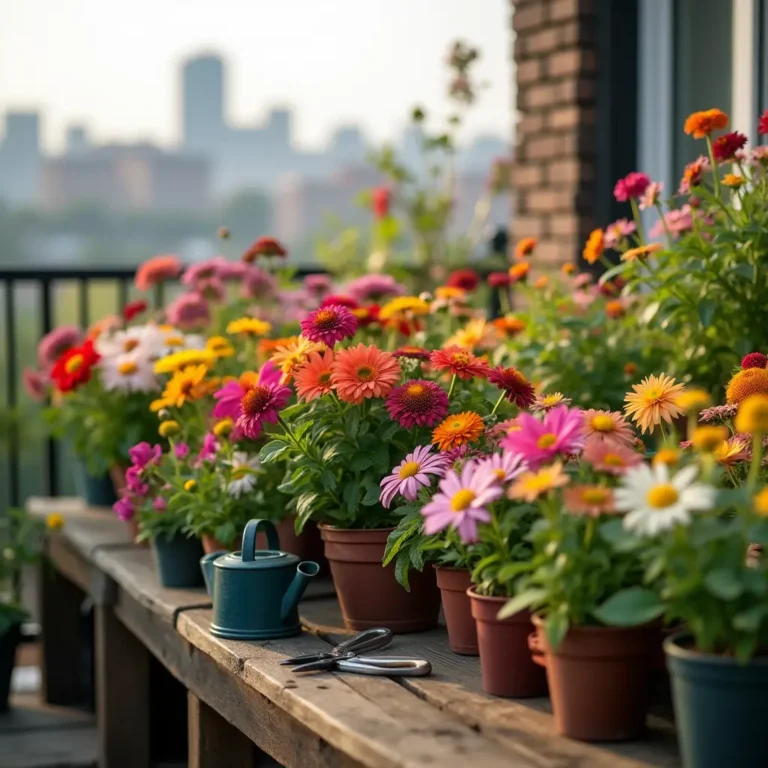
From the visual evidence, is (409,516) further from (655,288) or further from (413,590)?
(655,288)

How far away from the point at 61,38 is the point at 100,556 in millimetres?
41744

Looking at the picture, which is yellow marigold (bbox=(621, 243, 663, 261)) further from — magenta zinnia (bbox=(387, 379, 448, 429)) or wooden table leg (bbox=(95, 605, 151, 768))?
wooden table leg (bbox=(95, 605, 151, 768))

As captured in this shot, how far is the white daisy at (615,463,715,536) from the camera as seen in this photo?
1.18 metres

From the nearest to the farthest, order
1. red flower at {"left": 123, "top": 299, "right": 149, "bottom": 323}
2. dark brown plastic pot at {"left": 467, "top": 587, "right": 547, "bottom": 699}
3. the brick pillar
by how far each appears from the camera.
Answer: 1. dark brown plastic pot at {"left": 467, "top": 587, "right": 547, "bottom": 699}
2. red flower at {"left": 123, "top": 299, "right": 149, "bottom": 323}
3. the brick pillar

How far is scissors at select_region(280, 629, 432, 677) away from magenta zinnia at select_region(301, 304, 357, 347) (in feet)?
1.43

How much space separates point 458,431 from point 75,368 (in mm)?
1432

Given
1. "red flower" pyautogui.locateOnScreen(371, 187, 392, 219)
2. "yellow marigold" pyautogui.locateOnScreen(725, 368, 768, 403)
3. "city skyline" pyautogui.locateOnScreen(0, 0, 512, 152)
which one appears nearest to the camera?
"yellow marigold" pyautogui.locateOnScreen(725, 368, 768, 403)

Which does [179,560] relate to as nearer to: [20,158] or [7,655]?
[7,655]

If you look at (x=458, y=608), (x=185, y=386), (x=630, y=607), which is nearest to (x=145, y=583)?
(x=185, y=386)

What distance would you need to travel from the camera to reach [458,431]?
1.71 m

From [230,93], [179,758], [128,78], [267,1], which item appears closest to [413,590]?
[179,758]

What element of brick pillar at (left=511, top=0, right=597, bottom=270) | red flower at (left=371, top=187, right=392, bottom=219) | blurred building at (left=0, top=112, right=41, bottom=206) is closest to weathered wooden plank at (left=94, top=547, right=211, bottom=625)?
brick pillar at (left=511, top=0, right=597, bottom=270)

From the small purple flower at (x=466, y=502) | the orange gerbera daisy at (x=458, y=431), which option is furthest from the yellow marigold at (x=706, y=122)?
the small purple flower at (x=466, y=502)

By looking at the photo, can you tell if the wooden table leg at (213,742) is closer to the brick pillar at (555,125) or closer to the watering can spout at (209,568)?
the watering can spout at (209,568)
